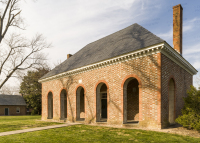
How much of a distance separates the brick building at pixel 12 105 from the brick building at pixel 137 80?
3693cm

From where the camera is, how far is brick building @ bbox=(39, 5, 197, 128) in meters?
11.4

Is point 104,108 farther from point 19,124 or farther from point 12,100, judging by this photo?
point 12,100

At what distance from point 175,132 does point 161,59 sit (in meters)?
4.75

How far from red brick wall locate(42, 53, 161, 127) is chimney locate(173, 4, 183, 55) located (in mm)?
5655

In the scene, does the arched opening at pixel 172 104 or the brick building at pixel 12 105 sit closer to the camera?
the arched opening at pixel 172 104

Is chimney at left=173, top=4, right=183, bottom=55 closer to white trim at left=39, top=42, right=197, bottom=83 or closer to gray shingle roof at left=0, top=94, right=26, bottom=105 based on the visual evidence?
white trim at left=39, top=42, right=197, bottom=83

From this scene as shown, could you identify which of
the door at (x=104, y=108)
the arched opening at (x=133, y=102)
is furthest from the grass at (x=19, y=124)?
the arched opening at (x=133, y=102)

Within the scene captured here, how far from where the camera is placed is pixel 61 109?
20.2 m

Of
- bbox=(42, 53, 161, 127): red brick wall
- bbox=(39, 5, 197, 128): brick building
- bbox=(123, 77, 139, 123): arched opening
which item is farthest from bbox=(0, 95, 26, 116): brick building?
bbox=(123, 77, 139, 123): arched opening

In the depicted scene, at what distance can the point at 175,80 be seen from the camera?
543 inches

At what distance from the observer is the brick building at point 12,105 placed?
158ft

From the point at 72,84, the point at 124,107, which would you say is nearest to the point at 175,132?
the point at 124,107

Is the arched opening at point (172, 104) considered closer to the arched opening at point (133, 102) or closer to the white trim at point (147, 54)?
the white trim at point (147, 54)

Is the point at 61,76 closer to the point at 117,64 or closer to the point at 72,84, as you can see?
the point at 72,84
